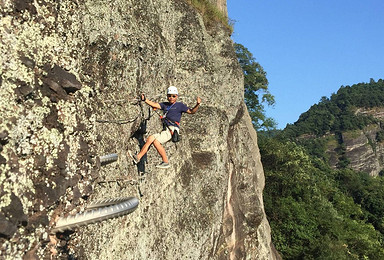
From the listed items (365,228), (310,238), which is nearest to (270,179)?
A: (310,238)

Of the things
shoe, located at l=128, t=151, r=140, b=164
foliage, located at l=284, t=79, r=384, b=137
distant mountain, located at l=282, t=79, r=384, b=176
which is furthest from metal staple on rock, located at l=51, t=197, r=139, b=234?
foliage, located at l=284, t=79, r=384, b=137

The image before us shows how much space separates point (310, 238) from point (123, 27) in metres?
25.8

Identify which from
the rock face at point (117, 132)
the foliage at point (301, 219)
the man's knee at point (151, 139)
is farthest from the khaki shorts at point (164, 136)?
the foliage at point (301, 219)

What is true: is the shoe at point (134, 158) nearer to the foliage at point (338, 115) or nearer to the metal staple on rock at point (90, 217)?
the metal staple on rock at point (90, 217)

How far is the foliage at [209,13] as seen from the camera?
1513 cm

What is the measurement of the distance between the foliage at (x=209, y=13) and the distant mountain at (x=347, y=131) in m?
107

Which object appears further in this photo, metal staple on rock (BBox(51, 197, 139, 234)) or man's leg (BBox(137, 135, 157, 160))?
man's leg (BBox(137, 135, 157, 160))

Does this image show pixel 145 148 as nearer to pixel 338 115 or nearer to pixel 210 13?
pixel 210 13

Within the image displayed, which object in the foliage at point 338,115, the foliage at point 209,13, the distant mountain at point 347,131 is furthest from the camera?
the foliage at point 338,115

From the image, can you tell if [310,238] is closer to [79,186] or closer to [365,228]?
[365,228]

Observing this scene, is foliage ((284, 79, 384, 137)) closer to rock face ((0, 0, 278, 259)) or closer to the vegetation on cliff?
the vegetation on cliff

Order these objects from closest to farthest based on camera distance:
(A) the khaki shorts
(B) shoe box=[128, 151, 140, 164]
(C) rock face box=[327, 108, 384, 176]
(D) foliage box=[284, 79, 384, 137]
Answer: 1. (B) shoe box=[128, 151, 140, 164]
2. (A) the khaki shorts
3. (C) rock face box=[327, 108, 384, 176]
4. (D) foliage box=[284, 79, 384, 137]

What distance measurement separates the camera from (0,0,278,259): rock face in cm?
276

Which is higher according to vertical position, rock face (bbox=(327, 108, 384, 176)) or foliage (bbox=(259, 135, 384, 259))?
rock face (bbox=(327, 108, 384, 176))
